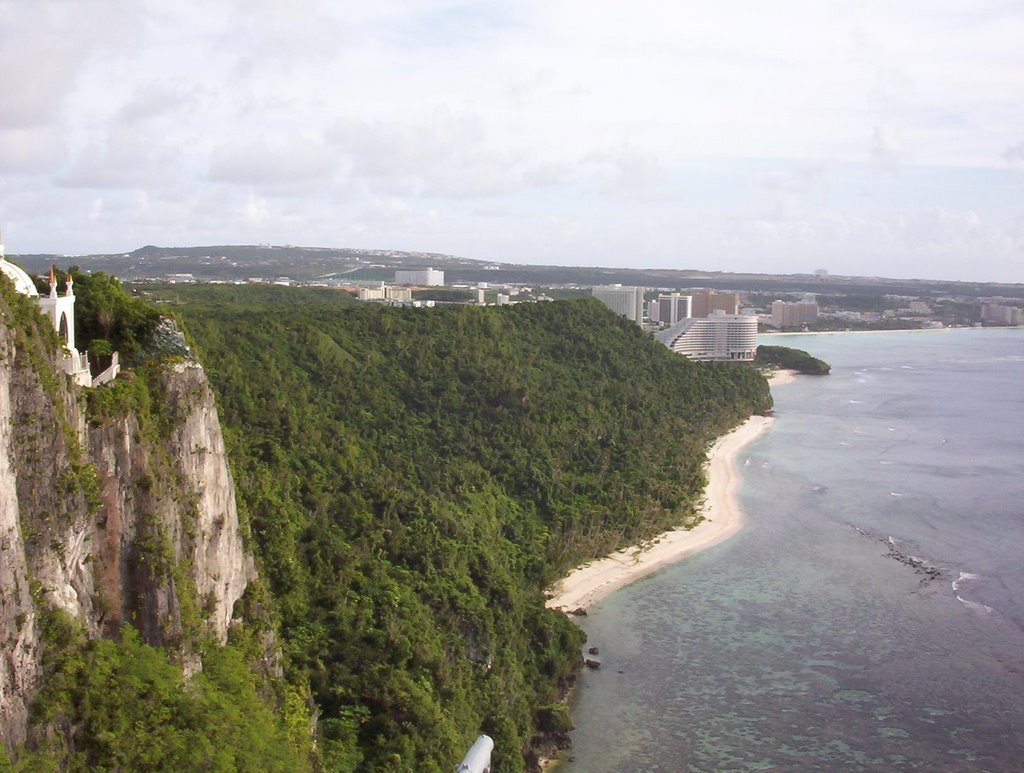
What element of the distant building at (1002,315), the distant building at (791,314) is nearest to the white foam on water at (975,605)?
the distant building at (791,314)

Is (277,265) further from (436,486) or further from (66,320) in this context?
(66,320)

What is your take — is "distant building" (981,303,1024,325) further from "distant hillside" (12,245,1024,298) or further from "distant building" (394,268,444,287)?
"distant building" (394,268,444,287)

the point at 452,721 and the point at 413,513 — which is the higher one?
the point at 413,513

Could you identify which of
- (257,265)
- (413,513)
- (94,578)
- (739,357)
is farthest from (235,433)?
(257,265)

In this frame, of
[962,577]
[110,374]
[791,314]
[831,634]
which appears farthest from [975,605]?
[791,314]

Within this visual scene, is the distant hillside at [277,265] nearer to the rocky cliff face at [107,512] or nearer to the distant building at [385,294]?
the distant building at [385,294]

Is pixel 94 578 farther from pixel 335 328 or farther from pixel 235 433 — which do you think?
pixel 335 328

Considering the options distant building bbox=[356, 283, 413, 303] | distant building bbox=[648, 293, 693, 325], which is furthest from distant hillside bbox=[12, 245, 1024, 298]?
distant building bbox=[648, 293, 693, 325]
